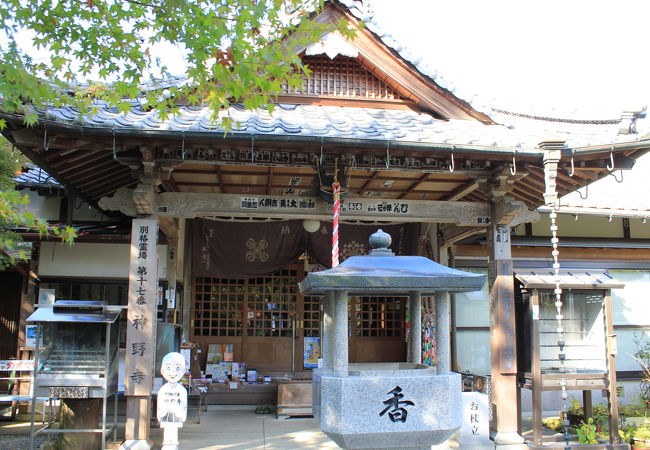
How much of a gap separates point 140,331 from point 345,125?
14.4 feet

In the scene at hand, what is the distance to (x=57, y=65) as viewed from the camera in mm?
6906

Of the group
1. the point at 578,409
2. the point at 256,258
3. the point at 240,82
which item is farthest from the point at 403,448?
the point at 256,258

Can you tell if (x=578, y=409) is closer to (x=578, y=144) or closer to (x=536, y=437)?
(x=536, y=437)

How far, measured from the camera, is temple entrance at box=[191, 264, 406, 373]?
43.4 feet

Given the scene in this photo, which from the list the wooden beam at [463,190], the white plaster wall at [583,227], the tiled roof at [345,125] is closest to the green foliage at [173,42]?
the tiled roof at [345,125]

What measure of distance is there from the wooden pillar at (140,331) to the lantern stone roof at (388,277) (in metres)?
3.23

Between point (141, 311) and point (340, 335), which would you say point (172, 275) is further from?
point (340, 335)

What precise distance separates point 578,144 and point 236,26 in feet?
17.8

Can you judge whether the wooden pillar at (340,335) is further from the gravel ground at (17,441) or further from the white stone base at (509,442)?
the gravel ground at (17,441)

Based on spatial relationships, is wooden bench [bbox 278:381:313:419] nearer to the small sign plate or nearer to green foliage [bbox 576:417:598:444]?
the small sign plate

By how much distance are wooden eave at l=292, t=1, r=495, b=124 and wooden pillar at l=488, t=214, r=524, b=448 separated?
2056 mm

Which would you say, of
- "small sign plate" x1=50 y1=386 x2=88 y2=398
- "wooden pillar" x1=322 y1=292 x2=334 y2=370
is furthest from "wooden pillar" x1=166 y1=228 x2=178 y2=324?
"wooden pillar" x1=322 y1=292 x2=334 y2=370

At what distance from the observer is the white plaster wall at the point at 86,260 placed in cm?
1136

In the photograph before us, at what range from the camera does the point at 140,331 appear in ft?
27.8
